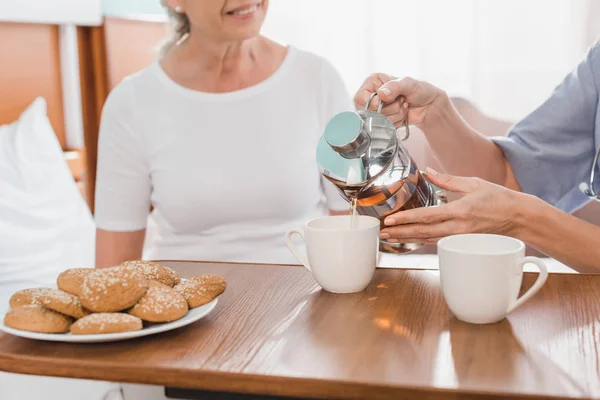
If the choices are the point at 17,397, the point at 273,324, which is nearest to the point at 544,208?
the point at 273,324

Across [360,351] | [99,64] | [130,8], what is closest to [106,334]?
[360,351]

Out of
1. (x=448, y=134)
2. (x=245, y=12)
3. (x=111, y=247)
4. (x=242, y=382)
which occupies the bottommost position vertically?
(x=111, y=247)

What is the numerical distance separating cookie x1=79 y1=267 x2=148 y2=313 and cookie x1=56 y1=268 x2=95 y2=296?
0.05ft

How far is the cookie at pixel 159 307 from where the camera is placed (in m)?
0.70

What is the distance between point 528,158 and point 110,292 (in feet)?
2.98

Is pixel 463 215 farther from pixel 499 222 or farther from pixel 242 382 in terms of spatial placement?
pixel 242 382

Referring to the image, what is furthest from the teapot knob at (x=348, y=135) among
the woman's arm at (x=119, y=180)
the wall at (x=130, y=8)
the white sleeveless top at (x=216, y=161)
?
the wall at (x=130, y=8)

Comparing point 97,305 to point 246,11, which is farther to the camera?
point 246,11

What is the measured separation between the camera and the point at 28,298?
2.46 ft

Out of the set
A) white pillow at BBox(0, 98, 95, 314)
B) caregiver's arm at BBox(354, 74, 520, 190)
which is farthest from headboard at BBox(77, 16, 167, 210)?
caregiver's arm at BBox(354, 74, 520, 190)

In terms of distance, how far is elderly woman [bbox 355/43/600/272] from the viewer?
3.08 feet

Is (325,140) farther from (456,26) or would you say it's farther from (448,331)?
(456,26)

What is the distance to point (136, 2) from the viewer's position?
2.67 m

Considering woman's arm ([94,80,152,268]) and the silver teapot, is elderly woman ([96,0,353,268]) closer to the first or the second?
woman's arm ([94,80,152,268])
